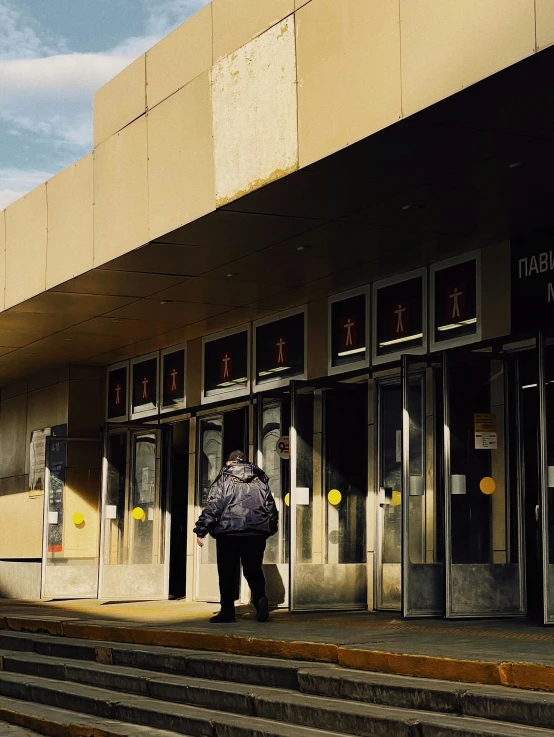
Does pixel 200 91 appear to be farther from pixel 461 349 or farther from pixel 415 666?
pixel 415 666

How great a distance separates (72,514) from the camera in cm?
1886

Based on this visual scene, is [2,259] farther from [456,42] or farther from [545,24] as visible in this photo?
[545,24]

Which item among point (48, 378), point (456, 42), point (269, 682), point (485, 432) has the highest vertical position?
point (456, 42)

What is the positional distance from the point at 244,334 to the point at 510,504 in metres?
5.37

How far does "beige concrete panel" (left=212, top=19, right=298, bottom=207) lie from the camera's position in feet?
32.1

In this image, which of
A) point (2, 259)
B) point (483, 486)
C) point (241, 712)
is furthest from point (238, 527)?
point (2, 259)

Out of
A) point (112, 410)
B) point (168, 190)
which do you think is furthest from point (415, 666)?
point (112, 410)

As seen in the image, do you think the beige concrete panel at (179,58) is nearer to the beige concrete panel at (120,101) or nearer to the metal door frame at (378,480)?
the beige concrete panel at (120,101)

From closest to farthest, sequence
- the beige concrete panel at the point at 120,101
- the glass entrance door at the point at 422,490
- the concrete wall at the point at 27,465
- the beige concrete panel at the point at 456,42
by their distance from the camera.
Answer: the beige concrete panel at the point at 456,42 < the glass entrance door at the point at 422,490 < the beige concrete panel at the point at 120,101 < the concrete wall at the point at 27,465

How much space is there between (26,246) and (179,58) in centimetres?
391

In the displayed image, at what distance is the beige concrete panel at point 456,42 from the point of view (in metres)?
7.52

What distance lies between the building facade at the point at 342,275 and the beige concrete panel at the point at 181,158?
0.09 ft

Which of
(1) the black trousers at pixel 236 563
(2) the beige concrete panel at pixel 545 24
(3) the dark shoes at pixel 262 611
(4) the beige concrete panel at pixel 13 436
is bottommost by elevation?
(3) the dark shoes at pixel 262 611

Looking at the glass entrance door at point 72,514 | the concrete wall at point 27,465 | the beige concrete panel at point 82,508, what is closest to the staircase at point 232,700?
the glass entrance door at point 72,514
